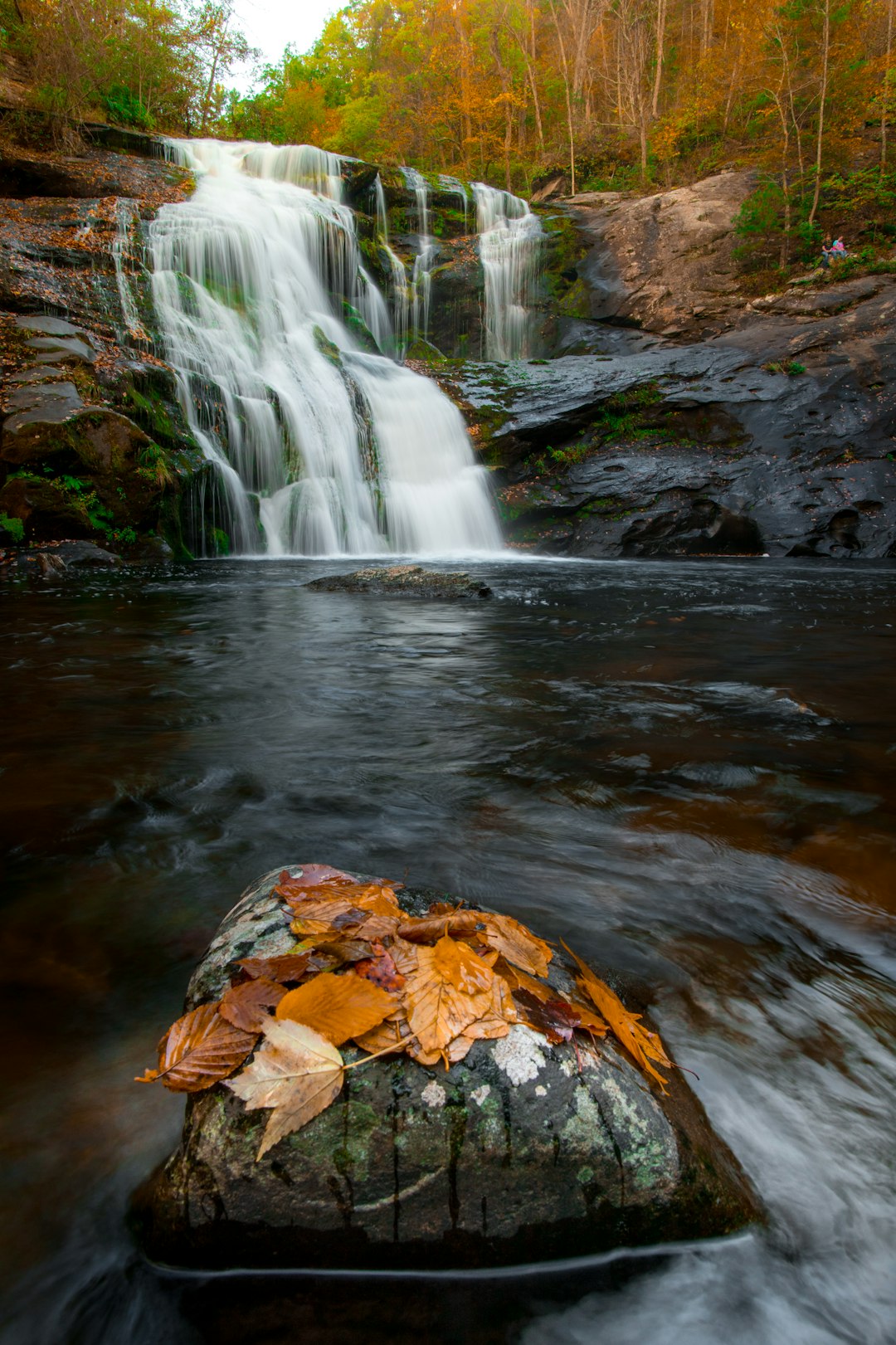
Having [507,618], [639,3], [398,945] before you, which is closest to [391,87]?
[639,3]

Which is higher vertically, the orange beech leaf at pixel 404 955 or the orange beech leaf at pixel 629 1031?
the orange beech leaf at pixel 404 955

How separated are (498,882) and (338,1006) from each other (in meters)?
1.09

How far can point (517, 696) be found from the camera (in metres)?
4.30

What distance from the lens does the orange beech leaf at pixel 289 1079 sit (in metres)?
1.08

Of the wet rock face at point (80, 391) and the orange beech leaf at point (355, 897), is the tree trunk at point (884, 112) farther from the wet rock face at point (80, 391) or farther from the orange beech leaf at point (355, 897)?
the orange beech leaf at point (355, 897)

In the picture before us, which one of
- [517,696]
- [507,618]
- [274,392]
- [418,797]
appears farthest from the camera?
[274,392]

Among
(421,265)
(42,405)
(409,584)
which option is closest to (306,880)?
(409,584)

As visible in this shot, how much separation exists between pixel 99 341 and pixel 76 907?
12.7 meters

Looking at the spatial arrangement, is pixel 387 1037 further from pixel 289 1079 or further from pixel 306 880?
pixel 306 880

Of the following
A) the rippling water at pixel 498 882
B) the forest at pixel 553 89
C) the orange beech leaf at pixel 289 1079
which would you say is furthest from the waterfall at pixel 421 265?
the orange beech leaf at pixel 289 1079

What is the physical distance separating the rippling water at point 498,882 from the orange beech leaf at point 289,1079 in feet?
0.79

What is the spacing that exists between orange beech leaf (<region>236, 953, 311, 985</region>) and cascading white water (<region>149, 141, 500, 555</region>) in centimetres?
1179

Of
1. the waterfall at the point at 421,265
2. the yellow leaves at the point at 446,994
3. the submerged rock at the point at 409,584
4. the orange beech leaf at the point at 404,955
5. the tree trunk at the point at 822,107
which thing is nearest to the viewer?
the yellow leaves at the point at 446,994

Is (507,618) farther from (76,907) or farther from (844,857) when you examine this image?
(76,907)
